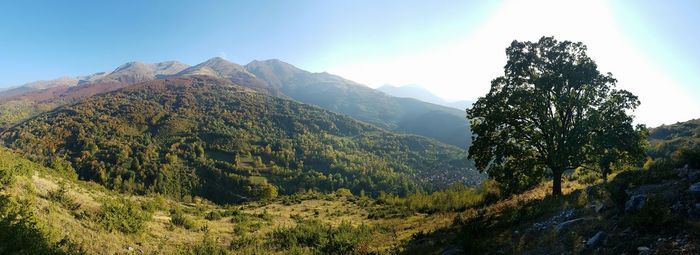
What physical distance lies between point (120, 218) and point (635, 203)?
25713mm

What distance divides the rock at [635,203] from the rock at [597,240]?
6.18 ft

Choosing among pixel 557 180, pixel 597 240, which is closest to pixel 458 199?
pixel 557 180

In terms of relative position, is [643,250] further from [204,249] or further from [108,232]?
[108,232]

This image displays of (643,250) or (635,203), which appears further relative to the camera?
(635,203)

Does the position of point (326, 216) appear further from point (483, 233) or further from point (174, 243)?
point (483, 233)

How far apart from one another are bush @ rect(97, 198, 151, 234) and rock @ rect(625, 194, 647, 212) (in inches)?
964

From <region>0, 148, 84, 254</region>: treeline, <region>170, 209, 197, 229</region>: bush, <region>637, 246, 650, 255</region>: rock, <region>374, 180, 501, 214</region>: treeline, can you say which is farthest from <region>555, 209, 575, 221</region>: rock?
<region>170, 209, 197, 229</region>: bush

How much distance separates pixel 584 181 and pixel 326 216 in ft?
90.6

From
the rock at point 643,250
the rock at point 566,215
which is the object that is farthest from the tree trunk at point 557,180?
the rock at point 643,250

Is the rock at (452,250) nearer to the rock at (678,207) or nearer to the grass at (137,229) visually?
the grass at (137,229)

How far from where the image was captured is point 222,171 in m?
157

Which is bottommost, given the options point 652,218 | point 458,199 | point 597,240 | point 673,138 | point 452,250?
point 458,199

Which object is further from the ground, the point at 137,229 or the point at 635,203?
the point at 635,203

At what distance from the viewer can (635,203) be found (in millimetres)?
13039
